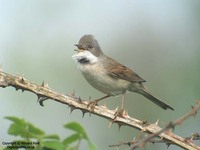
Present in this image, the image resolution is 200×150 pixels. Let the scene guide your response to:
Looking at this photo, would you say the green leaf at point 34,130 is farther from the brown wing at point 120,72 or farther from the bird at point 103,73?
the brown wing at point 120,72

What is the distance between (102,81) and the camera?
6.40 meters

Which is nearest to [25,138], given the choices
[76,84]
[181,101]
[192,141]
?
[192,141]

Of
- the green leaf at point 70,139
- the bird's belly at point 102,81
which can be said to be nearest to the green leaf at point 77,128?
the green leaf at point 70,139

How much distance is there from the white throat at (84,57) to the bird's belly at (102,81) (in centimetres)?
9

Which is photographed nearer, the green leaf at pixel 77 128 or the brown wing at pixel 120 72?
the green leaf at pixel 77 128

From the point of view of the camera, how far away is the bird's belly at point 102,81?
6.34 metres

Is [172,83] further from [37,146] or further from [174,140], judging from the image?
[37,146]

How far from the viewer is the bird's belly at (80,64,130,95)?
6.34 meters

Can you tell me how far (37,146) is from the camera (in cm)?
136

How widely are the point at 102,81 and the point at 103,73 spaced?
187 mm

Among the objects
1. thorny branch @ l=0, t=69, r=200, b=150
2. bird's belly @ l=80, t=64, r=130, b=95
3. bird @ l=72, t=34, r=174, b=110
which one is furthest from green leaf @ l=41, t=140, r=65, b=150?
bird's belly @ l=80, t=64, r=130, b=95

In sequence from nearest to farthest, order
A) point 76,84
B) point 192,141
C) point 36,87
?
point 192,141, point 36,87, point 76,84

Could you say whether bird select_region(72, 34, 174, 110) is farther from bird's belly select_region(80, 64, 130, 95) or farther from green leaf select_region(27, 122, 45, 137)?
green leaf select_region(27, 122, 45, 137)

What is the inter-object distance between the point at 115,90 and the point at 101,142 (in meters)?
1.35
